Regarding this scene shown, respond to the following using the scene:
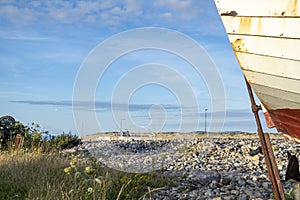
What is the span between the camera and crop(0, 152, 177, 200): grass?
4625 mm

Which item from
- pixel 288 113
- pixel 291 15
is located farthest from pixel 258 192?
pixel 291 15

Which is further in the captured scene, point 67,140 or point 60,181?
point 67,140

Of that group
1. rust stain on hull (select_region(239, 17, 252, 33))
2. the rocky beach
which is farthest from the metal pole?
the rocky beach

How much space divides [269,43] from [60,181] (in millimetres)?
3401

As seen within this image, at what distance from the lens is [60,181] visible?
17.0 ft

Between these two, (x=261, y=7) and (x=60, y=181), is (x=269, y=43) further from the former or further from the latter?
(x=60, y=181)

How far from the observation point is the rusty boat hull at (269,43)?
238cm

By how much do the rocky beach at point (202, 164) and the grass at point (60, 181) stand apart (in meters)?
0.30

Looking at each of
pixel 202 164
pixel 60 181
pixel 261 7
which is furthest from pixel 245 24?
pixel 202 164

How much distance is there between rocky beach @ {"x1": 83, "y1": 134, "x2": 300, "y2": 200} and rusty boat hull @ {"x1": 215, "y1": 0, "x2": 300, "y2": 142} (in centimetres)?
226

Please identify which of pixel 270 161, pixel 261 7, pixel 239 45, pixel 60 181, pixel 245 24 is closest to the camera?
pixel 261 7

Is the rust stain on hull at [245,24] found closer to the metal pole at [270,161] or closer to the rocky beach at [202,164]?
the metal pole at [270,161]

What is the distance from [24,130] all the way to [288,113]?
26.0ft

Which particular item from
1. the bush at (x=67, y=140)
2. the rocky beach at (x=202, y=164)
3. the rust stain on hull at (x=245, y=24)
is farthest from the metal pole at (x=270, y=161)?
the bush at (x=67, y=140)
